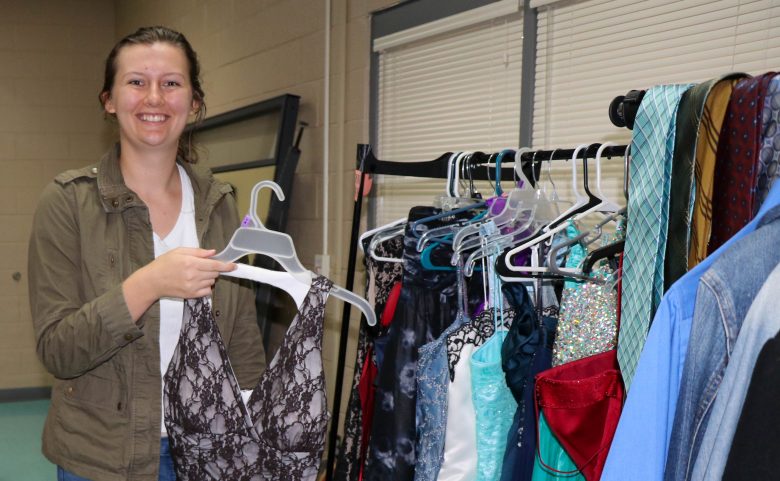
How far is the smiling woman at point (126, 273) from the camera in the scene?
50.6 inches

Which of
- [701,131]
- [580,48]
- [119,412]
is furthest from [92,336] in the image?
[580,48]

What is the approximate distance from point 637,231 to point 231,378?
0.87m

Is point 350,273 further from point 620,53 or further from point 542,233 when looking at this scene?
point 620,53

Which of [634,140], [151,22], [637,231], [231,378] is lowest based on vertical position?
[231,378]

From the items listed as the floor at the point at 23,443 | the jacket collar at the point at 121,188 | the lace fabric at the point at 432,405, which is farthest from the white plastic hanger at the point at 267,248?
the floor at the point at 23,443

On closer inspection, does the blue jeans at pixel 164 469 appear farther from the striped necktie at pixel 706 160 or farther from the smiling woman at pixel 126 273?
the striped necktie at pixel 706 160

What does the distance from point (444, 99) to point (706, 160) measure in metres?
1.65

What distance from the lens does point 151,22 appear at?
4.70m

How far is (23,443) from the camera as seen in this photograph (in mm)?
4168

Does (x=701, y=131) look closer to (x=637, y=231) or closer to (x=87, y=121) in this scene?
(x=637, y=231)

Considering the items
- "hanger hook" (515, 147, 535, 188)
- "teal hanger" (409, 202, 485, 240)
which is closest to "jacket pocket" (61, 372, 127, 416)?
"teal hanger" (409, 202, 485, 240)

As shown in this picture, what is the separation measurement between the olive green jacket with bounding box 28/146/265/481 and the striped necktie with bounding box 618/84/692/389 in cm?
99

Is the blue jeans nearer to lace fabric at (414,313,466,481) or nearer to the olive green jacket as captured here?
the olive green jacket

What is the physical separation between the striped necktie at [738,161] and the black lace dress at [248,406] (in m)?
0.73
